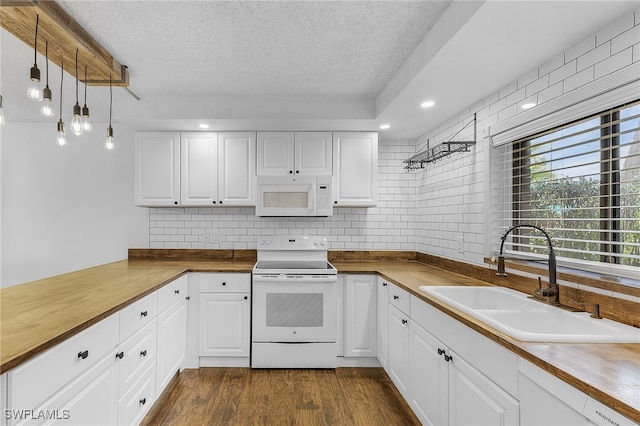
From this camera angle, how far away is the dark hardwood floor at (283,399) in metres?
2.23

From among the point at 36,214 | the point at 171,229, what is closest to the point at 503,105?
the point at 171,229

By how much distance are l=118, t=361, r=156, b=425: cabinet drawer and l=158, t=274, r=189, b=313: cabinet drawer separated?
0.40 meters

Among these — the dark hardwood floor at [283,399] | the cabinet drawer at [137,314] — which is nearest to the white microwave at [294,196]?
the cabinet drawer at [137,314]

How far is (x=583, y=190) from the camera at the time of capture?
5.57 feet

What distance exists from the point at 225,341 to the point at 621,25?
3.21 metres

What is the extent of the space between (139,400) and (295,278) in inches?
54.1

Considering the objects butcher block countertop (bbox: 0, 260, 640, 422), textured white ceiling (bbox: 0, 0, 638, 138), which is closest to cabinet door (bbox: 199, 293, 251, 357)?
butcher block countertop (bbox: 0, 260, 640, 422)

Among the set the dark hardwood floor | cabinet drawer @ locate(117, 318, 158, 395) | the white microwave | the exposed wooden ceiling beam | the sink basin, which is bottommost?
the dark hardwood floor

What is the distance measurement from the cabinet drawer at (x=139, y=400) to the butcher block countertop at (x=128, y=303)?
0.52m

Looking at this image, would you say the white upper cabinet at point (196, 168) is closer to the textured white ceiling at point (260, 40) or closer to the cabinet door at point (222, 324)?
the textured white ceiling at point (260, 40)

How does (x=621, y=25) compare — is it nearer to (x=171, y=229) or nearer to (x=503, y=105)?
(x=503, y=105)

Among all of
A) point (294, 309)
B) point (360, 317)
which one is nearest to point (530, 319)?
point (360, 317)

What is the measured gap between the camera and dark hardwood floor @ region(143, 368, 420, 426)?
2.23 m

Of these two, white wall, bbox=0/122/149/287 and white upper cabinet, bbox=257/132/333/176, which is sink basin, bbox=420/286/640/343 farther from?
white wall, bbox=0/122/149/287
